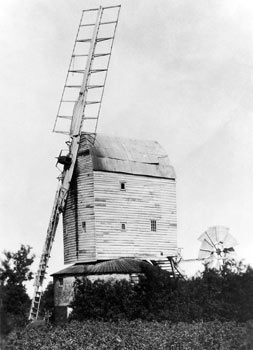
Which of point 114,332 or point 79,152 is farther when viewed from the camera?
point 79,152

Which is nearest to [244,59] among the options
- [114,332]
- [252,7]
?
[252,7]

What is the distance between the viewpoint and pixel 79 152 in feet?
110

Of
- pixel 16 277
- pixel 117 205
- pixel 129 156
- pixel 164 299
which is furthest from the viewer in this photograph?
pixel 16 277

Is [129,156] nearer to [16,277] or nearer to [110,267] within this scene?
[110,267]

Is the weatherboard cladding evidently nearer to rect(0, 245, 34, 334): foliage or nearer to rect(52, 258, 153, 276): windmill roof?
rect(52, 258, 153, 276): windmill roof

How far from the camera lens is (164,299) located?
97.6 feet

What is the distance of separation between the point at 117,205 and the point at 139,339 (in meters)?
12.7

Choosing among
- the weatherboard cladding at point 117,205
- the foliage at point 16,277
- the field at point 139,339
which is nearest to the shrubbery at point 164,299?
the weatherboard cladding at point 117,205

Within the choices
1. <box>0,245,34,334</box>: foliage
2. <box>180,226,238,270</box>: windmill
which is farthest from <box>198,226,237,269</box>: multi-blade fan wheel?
<box>0,245,34,334</box>: foliage

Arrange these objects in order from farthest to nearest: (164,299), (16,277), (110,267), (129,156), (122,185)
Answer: (16,277)
(129,156)
(122,185)
(110,267)
(164,299)

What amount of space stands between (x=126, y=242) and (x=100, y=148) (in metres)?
5.30

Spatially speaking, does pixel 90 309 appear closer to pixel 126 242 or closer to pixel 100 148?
pixel 126 242

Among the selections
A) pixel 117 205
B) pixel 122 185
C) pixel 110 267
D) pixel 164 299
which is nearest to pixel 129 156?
pixel 122 185

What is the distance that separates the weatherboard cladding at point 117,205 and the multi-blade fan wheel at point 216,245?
5.85ft
